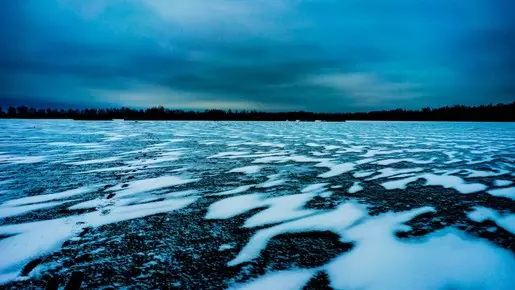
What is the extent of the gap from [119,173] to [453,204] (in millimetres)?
3965

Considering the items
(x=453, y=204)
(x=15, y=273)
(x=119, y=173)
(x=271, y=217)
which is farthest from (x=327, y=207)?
(x=119, y=173)

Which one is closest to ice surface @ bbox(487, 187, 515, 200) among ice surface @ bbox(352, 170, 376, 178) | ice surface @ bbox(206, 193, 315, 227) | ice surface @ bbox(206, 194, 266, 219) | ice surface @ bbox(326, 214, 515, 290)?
ice surface @ bbox(352, 170, 376, 178)

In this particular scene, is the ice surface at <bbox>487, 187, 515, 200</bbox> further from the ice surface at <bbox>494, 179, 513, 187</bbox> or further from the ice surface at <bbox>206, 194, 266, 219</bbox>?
the ice surface at <bbox>206, 194, 266, 219</bbox>

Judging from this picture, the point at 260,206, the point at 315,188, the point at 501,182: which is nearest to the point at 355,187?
the point at 315,188

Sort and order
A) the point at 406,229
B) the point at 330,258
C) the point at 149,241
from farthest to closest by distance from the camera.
Result: 1. the point at 406,229
2. the point at 149,241
3. the point at 330,258

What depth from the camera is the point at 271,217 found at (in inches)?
89.4

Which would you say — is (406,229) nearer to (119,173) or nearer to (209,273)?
(209,273)

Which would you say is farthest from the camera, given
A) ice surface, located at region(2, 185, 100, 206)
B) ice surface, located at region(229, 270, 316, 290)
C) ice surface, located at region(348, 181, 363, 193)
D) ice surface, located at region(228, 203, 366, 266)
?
ice surface, located at region(348, 181, 363, 193)

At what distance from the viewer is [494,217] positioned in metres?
2.28

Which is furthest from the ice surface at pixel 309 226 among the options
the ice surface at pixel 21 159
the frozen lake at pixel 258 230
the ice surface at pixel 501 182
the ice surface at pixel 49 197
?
the ice surface at pixel 21 159

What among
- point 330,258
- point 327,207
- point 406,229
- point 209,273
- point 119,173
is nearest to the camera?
point 209,273

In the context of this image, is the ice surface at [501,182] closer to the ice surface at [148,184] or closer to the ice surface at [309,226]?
the ice surface at [309,226]

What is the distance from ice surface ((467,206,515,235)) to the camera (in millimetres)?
2125

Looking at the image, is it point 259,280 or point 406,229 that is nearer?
point 259,280
